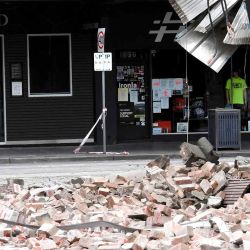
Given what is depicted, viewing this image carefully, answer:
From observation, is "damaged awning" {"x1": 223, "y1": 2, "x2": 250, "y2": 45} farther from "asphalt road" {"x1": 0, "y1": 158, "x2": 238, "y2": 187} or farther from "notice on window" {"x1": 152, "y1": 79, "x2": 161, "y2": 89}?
"notice on window" {"x1": 152, "y1": 79, "x2": 161, "y2": 89}

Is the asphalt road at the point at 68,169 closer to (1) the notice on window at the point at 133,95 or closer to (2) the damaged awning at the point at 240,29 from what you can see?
(1) the notice on window at the point at 133,95

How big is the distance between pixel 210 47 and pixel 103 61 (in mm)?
11383

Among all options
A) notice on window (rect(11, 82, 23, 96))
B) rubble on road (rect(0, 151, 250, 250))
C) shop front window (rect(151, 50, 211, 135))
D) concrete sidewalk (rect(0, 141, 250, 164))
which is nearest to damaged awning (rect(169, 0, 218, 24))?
rubble on road (rect(0, 151, 250, 250))

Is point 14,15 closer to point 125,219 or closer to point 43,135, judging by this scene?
point 43,135

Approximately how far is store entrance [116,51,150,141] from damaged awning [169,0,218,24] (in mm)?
14012

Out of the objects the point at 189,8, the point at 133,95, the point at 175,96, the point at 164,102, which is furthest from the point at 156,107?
the point at 189,8

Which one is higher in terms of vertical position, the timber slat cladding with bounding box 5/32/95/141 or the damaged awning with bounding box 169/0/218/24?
the damaged awning with bounding box 169/0/218/24

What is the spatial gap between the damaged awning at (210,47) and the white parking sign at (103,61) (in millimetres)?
11201

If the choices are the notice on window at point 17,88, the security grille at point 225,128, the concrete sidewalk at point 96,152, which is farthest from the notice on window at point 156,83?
the notice on window at point 17,88

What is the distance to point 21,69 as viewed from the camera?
888 inches

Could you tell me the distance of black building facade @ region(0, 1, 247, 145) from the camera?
22.5 metres

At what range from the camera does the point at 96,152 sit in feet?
68.7

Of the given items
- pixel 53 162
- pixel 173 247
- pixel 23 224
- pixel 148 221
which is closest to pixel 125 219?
pixel 148 221

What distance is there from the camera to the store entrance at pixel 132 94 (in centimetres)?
2330
